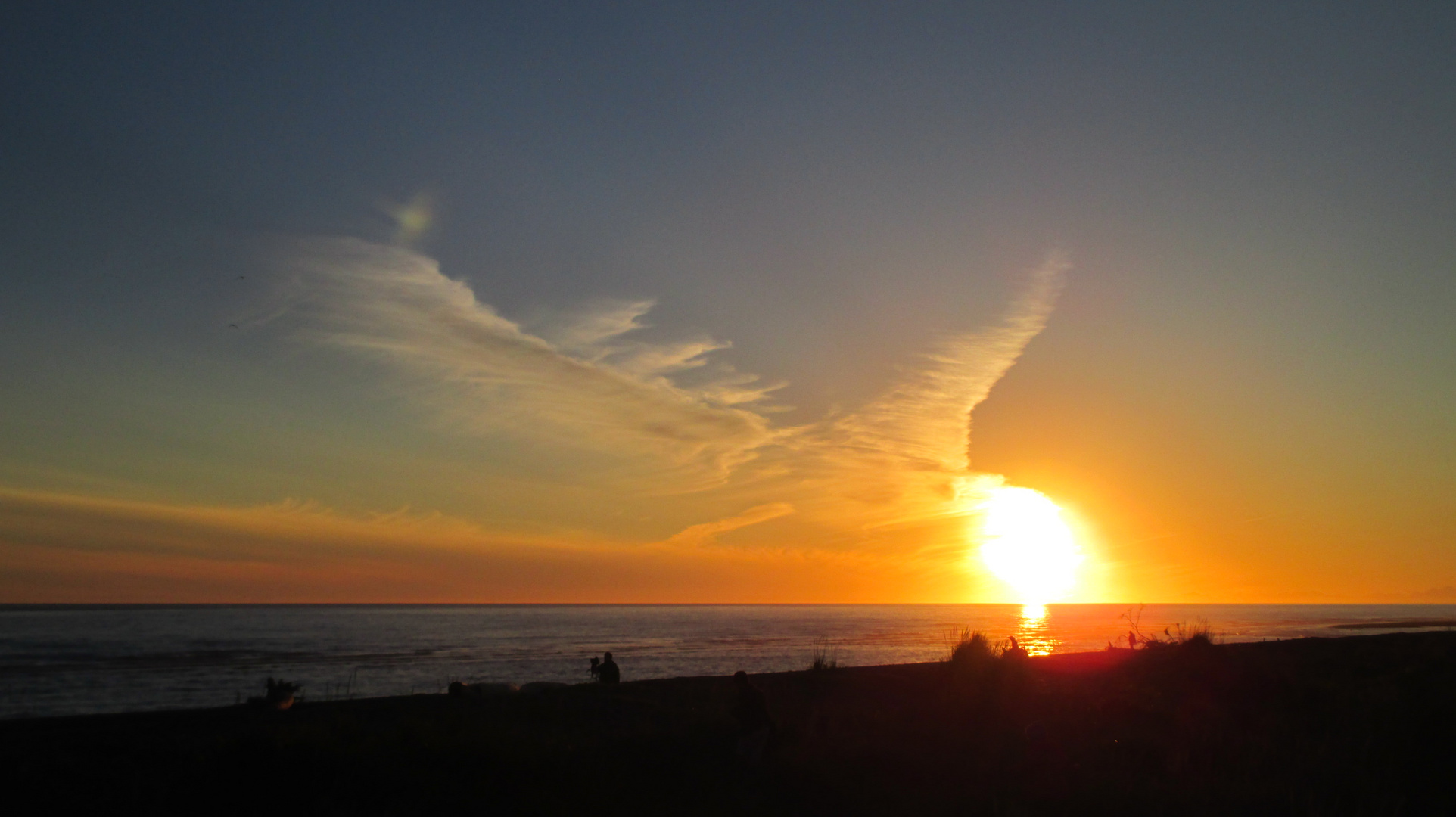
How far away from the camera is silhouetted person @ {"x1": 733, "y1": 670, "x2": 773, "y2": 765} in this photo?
12242 mm

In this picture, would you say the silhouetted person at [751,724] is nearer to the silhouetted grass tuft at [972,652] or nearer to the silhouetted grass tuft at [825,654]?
the silhouetted grass tuft at [972,652]

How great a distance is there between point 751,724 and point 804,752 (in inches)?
35.7

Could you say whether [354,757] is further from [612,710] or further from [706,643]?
[706,643]

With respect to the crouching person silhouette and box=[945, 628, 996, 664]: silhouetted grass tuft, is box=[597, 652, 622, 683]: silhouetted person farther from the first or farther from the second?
box=[945, 628, 996, 664]: silhouetted grass tuft

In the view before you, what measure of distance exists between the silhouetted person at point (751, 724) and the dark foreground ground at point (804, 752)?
251 mm

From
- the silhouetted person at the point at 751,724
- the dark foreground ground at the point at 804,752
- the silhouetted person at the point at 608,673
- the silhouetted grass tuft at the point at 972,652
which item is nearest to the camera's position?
the dark foreground ground at the point at 804,752

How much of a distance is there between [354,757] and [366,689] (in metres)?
18.6

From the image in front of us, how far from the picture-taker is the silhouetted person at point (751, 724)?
40.2ft

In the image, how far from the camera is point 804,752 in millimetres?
12680

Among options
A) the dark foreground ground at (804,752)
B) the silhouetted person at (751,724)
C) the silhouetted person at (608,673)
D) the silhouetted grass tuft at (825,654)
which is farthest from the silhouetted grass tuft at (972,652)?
the silhouetted person at (751,724)

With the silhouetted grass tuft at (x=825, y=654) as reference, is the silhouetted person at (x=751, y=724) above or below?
above

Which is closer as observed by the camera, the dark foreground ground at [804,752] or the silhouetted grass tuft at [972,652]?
the dark foreground ground at [804,752]

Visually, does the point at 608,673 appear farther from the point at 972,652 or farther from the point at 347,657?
the point at 347,657

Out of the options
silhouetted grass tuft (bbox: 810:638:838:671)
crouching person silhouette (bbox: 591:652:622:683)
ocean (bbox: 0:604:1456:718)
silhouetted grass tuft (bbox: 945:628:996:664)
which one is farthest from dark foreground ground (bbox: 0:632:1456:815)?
ocean (bbox: 0:604:1456:718)
